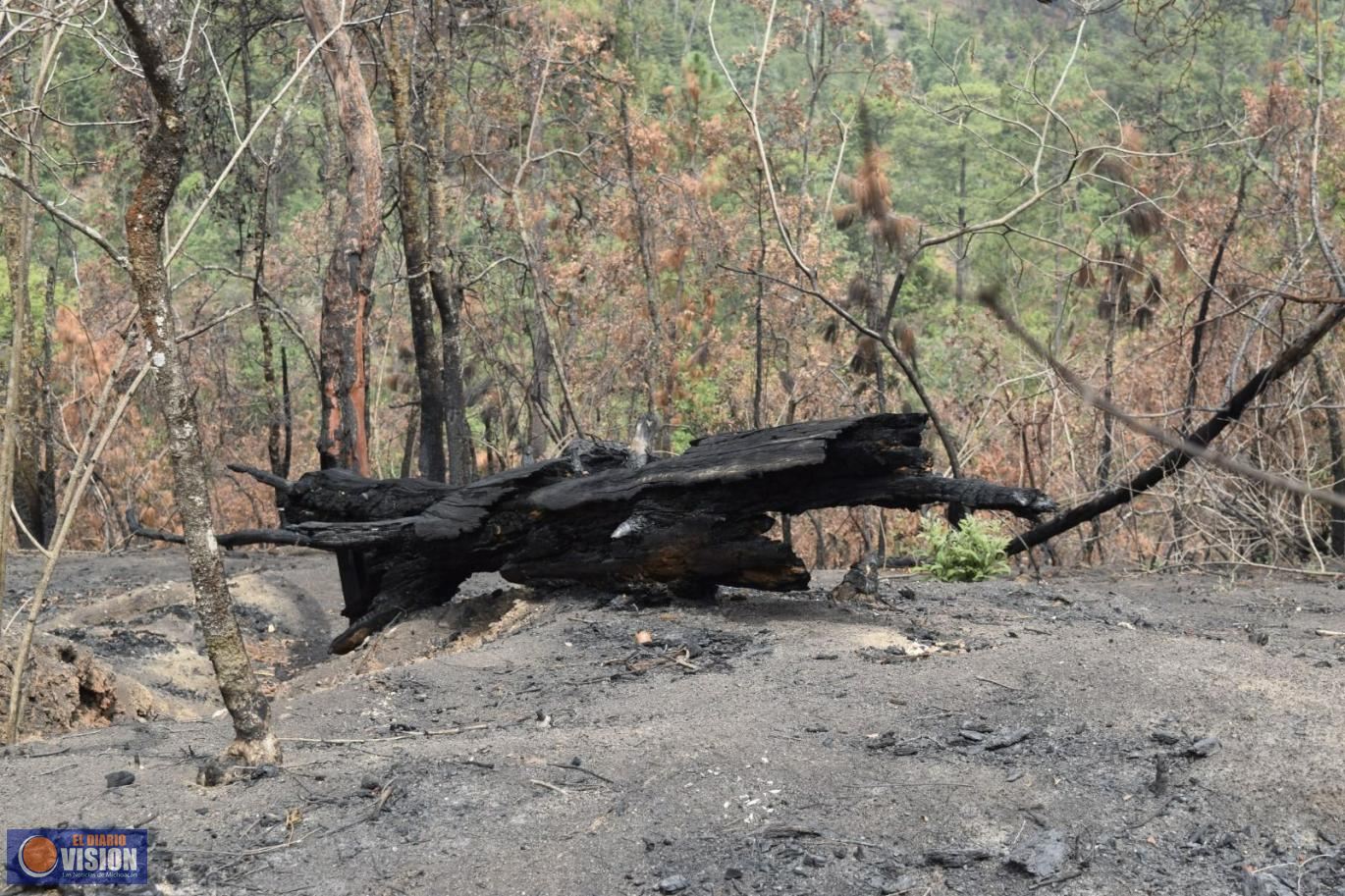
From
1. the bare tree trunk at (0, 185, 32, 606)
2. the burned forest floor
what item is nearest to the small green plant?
the burned forest floor

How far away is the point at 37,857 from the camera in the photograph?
144 inches

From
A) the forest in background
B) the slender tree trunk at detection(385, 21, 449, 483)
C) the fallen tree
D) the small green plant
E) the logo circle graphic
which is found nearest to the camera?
the logo circle graphic

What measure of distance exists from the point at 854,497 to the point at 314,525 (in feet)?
10.5

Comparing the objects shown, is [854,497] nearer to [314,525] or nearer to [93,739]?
[314,525]

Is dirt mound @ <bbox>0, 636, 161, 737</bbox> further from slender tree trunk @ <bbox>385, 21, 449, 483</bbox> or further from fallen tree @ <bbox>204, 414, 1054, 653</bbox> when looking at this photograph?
slender tree trunk @ <bbox>385, 21, 449, 483</bbox>

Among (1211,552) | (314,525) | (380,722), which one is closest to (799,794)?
(380,722)

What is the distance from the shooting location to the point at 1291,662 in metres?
5.45

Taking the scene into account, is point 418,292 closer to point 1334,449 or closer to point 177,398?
point 177,398

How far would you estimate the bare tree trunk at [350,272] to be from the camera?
32.3ft

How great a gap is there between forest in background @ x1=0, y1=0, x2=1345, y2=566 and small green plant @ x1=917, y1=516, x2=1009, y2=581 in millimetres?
719

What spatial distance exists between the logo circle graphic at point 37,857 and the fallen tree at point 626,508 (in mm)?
A: 3842

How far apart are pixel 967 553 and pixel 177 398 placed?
562 cm

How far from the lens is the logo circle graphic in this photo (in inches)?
143

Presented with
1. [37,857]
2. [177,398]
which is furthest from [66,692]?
[37,857]
